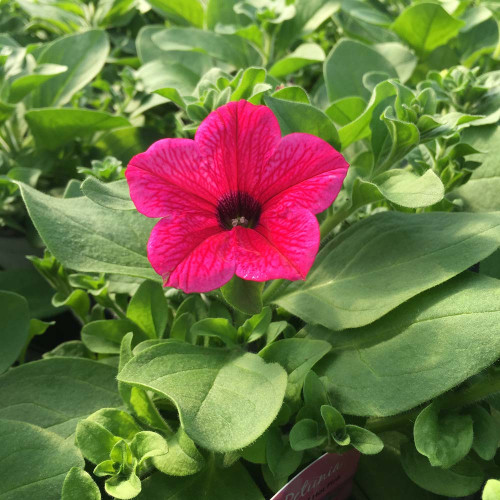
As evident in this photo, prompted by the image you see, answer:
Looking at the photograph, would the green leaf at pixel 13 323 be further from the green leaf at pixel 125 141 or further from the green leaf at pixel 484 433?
the green leaf at pixel 484 433

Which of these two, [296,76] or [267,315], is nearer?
[267,315]

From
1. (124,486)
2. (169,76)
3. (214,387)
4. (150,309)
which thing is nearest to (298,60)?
(169,76)

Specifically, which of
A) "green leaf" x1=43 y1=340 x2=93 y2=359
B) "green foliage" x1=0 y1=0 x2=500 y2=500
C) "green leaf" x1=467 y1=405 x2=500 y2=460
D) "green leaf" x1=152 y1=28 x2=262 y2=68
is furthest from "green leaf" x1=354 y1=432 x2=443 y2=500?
"green leaf" x1=152 y1=28 x2=262 y2=68

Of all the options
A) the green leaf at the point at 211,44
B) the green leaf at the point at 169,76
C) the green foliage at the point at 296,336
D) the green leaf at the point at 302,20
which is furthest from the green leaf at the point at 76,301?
the green leaf at the point at 302,20

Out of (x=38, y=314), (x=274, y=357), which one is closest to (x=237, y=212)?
(x=274, y=357)

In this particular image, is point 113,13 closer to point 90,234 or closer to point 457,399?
point 90,234

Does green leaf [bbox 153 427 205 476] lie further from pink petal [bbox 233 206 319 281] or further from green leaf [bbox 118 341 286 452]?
pink petal [bbox 233 206 319 281]

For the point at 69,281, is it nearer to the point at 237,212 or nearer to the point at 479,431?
the point at 237,212
